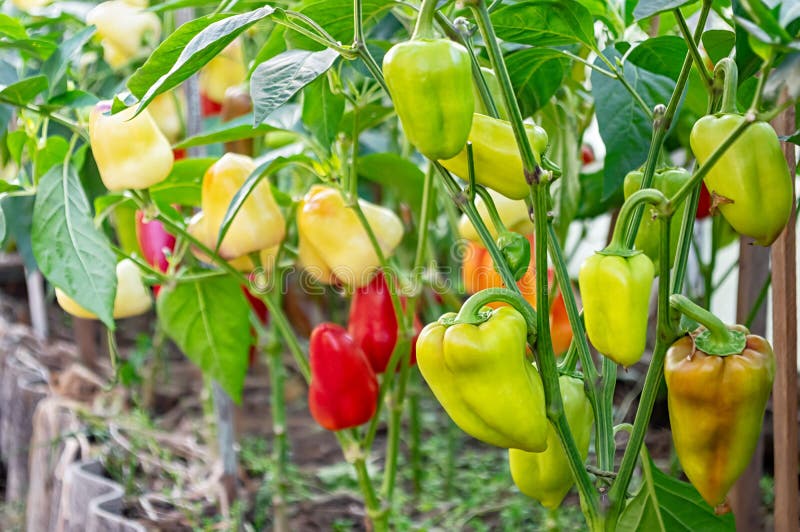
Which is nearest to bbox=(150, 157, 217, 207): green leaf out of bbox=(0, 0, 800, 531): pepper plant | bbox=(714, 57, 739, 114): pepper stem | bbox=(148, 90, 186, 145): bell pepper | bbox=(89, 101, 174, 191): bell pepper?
bbox=(0, 0, 800, 531): pepper plant

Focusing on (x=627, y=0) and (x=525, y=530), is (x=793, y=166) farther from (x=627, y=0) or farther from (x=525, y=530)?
(x=525, y=530)

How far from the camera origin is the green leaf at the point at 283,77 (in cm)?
44

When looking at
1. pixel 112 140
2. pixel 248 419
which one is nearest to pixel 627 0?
pixel 112 140

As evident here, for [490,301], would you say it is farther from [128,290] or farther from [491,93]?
[128,290]

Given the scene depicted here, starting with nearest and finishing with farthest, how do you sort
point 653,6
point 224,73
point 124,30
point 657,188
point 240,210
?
point 653,6 < point 657,188 < point 240,210 < point 124,30 < point 224,73

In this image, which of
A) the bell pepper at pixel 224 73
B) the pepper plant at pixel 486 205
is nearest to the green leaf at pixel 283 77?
the pepper plant at pixel 486 205

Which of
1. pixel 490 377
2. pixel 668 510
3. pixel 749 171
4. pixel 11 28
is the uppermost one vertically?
pixel 11 28

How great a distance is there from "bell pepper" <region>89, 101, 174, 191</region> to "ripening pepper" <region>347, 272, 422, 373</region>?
0.25m

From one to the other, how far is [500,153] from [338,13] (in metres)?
0.14

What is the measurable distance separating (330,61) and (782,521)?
17.5 inches

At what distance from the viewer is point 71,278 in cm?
61

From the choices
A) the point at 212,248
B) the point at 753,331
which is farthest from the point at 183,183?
the point at 753,331

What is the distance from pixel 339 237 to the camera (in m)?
0.73

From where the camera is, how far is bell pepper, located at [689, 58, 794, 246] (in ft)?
1.37
